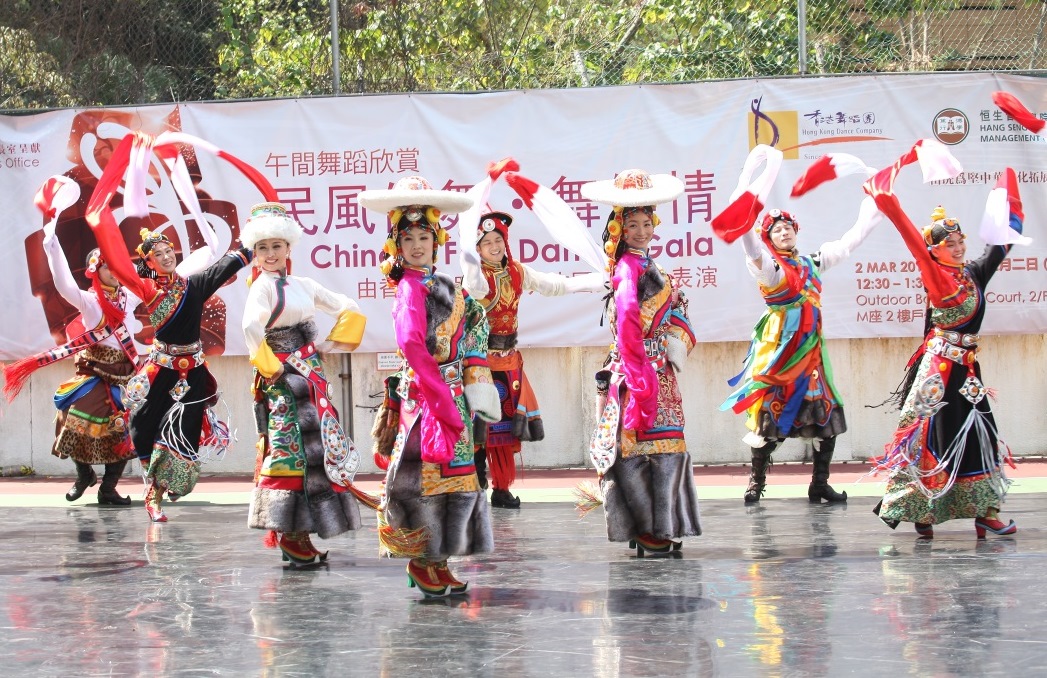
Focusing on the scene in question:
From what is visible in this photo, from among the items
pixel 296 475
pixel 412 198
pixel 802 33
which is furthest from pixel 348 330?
pixel 802 33

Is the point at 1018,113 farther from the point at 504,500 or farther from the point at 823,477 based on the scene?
the point at 504,500

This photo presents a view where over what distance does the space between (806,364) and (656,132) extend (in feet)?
8.13

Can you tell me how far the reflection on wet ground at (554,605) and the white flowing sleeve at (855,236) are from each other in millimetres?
1478

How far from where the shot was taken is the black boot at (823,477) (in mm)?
8422

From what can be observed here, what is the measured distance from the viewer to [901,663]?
4.52 meters

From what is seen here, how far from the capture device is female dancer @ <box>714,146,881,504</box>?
815cm

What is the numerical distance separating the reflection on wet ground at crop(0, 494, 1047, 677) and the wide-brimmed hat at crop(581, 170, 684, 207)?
1670 mm

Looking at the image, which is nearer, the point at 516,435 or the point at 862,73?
the point at 516,435

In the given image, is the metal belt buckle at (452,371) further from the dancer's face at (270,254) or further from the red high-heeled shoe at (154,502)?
the red high-heeled shoe at (154,502)

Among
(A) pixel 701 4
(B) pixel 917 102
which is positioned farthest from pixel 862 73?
(A) pixel 701 4

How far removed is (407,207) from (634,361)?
4.34 feet

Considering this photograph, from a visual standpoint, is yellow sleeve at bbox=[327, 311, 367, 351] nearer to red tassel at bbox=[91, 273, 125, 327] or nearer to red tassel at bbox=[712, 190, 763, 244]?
red tassel at bbox=[712, 190, 763, 244]

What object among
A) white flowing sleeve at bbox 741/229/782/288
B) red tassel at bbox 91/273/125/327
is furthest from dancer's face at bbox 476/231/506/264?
red tassel at bbox 91/273/125/327

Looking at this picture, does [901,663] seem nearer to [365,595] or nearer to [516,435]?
[365,595]
